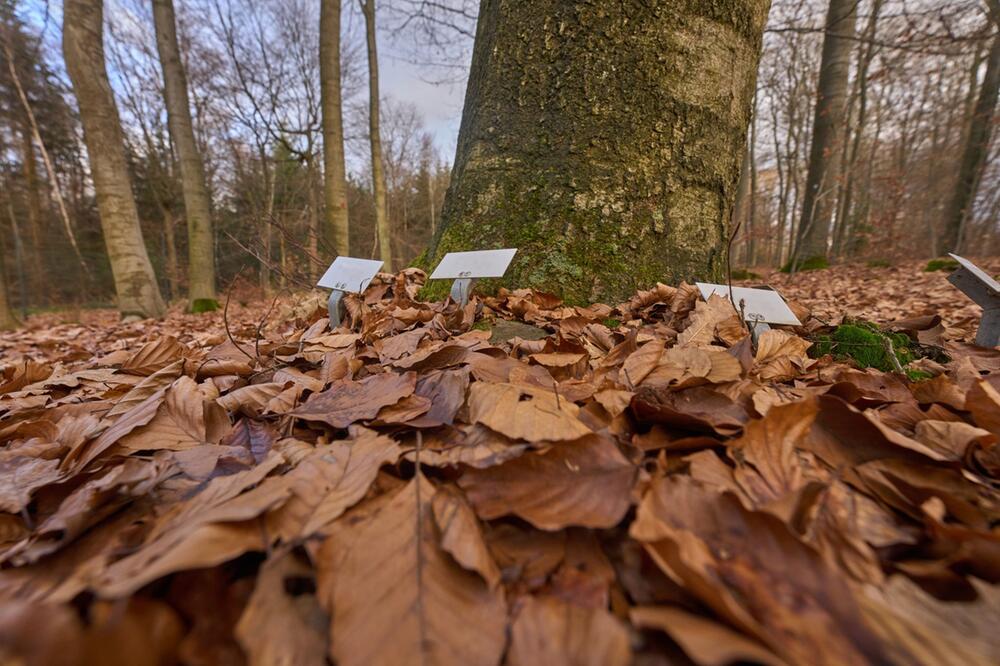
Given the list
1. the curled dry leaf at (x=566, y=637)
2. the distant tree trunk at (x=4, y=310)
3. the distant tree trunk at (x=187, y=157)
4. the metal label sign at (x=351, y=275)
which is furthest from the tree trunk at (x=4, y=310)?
the curled dry leaf at (x=566, y=637)

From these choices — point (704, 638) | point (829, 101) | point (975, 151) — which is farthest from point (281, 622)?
point (975, 151)

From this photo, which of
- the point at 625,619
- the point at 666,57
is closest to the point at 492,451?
the point at 625,619

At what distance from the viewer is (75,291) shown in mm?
15414

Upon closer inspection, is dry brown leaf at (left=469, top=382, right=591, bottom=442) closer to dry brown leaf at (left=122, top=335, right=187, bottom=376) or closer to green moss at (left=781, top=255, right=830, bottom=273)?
dry brown leaf at (left=122, top=335, right=187, bottom=376)

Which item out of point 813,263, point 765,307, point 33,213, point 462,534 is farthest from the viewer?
point 33,213

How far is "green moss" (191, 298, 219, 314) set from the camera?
22.5 feet

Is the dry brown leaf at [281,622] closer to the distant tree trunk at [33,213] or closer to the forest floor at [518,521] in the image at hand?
the forest floor at [518,521]

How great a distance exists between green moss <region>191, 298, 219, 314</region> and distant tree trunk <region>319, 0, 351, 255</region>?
7.77 ft

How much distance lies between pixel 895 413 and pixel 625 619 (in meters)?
0.73

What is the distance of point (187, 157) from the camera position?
6855 mm

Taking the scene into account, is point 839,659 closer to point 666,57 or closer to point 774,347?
point 774,347

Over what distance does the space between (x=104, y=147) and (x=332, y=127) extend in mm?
2815

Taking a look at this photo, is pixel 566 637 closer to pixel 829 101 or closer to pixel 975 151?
pixel 829 101

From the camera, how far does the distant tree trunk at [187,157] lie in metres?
6.86
